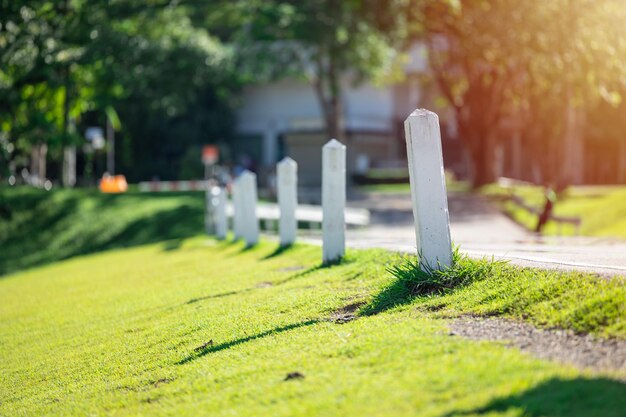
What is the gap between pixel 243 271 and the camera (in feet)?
43.9

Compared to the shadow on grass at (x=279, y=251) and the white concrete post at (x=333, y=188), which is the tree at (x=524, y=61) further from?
the white concrete post at (x=333, y=188)

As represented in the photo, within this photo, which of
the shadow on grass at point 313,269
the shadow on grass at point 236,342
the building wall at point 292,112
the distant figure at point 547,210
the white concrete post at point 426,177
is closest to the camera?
the shadow on grass at point 236,342

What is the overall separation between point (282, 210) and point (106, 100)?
20.3 meters

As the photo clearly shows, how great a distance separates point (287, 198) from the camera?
1548cm

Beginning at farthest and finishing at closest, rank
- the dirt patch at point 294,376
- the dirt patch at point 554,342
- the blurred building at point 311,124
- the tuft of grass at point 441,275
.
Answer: the blurred building at point 311,124 < the tuft of grass at point 441,275 < the dirt patch at point 294,376 < the dirt patch at point 554,342

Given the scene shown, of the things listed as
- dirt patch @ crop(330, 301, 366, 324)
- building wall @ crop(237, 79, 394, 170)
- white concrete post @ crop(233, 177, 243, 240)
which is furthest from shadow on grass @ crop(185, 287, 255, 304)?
building wall @ crop(237, 79, 394, 170)

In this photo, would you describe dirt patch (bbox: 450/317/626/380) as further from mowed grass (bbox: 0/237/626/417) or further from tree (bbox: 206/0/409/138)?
tree (bbox: 206/0/409/138)

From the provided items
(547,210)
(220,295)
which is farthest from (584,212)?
(220,295)

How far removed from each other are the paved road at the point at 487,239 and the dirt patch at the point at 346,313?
1266 millimetres

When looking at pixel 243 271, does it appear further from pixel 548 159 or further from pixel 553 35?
pixel 548 159

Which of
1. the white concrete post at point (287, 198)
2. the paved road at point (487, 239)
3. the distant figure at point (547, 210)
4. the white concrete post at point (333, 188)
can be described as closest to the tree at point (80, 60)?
the paved road at point (487, 239)

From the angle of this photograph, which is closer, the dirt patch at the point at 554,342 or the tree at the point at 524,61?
the dirt patch at the point at 554,342

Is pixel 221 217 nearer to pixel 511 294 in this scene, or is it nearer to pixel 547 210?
pixel 547 210

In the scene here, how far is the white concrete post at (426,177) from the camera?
29.5 feet
